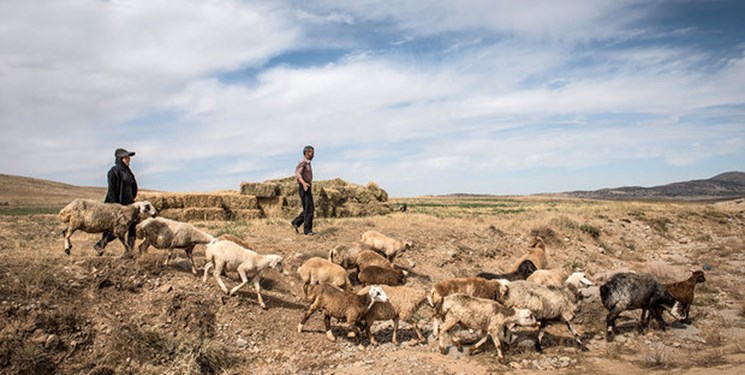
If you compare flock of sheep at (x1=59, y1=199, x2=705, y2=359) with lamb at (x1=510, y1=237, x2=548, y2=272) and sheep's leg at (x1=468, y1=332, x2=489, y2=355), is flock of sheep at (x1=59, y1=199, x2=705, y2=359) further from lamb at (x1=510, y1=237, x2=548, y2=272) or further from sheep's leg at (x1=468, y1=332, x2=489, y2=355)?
lamb at (x1=510, y1=237, x2=548, y2=272)

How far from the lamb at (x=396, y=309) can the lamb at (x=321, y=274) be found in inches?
34.9

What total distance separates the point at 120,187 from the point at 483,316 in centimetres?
846

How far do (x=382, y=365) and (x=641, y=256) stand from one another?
60.8ft

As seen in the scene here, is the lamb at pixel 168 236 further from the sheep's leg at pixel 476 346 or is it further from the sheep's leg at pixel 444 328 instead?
the sheep's leg at pixel 476 346

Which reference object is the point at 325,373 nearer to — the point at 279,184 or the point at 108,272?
the point at 108,272

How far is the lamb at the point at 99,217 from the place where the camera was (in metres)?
9.25

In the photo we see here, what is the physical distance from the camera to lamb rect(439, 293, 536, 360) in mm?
8484

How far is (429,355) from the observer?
8594mm

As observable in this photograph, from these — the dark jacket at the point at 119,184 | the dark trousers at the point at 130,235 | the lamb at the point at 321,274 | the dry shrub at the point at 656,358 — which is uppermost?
the dark jacket at the point at 119,184

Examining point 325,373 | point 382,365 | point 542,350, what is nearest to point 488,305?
point 542,350

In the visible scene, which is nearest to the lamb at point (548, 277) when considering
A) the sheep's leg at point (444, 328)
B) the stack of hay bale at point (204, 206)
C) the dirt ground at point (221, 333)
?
the dirt ground at point (221, 333)

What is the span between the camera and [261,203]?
22.2m

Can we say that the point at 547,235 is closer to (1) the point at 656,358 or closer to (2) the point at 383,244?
(2) the point at 383,244

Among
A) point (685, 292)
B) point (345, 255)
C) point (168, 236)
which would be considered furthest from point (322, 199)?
point (685, 292)
